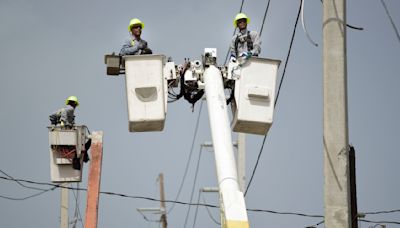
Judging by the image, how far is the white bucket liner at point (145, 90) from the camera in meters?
12.0

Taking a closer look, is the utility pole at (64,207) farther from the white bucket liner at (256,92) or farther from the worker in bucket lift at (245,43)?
the white bucket liner at (256,92)

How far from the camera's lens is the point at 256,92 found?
1204 centimetres

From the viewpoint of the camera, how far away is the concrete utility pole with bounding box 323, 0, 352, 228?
9.64 meters

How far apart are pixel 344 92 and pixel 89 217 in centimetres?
560

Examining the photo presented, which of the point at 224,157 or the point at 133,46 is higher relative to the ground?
the point at 133,46

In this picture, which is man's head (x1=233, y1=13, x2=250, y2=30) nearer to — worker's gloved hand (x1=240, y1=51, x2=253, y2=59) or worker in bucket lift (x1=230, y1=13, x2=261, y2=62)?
worker in bucket lift (x1=230, y1=13, x2=261, y2=62)

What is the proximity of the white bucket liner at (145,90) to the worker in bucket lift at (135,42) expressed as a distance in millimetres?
1099

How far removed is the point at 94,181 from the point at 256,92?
375cm

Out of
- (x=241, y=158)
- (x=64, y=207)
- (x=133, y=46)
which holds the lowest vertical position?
(x=64, y=207)

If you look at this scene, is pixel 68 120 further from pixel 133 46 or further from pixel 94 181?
pixel 133 46

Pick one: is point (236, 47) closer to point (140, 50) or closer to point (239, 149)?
point (140, 50)

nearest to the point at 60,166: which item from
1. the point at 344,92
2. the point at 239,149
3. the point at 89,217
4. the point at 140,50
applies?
the point at 89,217

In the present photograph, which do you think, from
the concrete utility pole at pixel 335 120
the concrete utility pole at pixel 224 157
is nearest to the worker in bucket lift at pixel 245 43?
the concrete utility pole at pixel 224 157

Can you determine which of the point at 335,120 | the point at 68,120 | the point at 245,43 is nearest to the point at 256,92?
the point at 245,43
